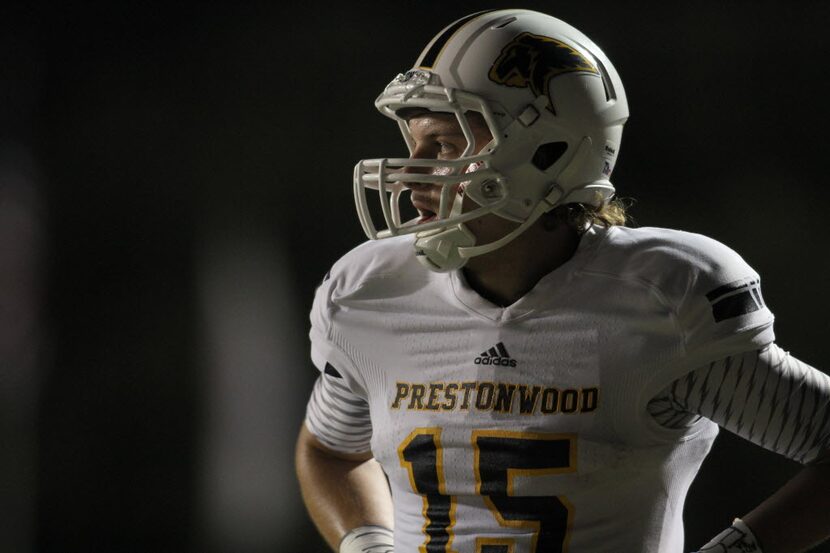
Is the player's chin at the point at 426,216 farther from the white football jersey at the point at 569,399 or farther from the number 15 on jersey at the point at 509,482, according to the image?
the number 15 on jersey at the point at 509,482

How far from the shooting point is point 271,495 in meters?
2.27

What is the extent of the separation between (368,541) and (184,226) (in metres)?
1.29

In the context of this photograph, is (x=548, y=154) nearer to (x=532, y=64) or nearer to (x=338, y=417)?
(x=532, y=64)

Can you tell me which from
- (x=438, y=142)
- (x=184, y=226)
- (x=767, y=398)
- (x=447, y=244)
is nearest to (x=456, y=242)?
(x=447, y=244)

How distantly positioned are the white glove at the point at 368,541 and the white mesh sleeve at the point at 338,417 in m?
0.11

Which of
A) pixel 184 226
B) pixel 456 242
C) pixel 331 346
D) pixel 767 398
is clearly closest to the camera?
pixel 767 398

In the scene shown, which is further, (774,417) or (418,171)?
(418,171)

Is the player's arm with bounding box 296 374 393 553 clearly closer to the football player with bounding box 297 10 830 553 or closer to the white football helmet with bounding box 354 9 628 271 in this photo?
the football player with bounding box 297 10 830 553

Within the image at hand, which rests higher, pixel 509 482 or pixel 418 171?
pixel 418 171

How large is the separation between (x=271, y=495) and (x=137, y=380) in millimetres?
400

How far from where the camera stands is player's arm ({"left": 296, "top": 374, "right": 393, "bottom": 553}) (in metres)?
1.25

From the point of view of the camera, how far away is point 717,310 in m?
1.01

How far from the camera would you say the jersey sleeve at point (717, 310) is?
100 cm

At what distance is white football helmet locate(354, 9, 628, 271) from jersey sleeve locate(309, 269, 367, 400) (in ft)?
0.50
